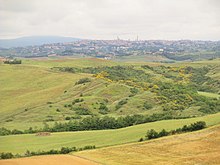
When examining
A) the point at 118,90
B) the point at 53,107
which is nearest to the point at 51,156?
the point at 53,107

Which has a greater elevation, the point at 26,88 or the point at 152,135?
the point at 152,135

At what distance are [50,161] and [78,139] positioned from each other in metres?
18.5

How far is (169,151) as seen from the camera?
4681 cm

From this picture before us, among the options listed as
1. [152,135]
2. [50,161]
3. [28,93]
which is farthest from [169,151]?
[28,93]

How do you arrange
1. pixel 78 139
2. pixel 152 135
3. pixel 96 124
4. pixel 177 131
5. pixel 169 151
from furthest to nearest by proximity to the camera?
1. pixel 96 124
2. pixel 78 139
3. pixel 177 131
4. pixel 152 135
5. pixel 169 151

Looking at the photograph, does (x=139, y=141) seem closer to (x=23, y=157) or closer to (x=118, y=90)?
(x=23, y=157)

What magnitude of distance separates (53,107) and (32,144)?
3486 cm

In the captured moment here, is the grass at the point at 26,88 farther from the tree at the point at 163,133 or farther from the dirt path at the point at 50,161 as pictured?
the dirt path at the point at 50,161

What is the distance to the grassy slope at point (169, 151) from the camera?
4275 centimetres

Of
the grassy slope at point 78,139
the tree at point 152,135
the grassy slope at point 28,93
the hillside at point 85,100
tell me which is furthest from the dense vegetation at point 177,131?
the grassy slope at point 28,93

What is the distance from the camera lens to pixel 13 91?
13412 cm

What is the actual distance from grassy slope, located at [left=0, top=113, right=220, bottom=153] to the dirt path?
29.6 feet

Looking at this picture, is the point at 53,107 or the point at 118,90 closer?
the point at 53,107

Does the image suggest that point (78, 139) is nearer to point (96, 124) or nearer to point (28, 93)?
point (96, 124)
